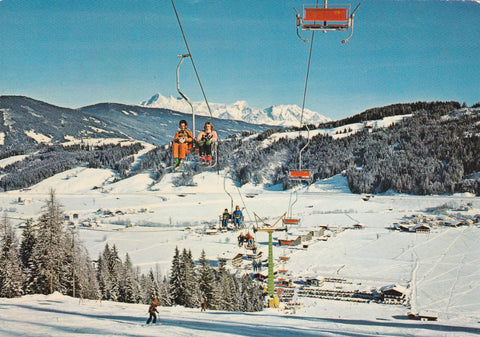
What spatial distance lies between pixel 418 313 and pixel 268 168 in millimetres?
108469

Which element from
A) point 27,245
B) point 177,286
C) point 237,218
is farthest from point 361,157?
point 237,218

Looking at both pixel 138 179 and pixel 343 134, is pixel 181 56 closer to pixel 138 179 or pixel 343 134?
pixel 138 179

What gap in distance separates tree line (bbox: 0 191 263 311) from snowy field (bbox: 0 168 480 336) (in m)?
3.32

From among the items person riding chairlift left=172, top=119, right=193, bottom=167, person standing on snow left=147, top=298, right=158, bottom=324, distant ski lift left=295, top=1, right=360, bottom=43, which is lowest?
person standing on snow left=147, top=298, right=158, bottom=324

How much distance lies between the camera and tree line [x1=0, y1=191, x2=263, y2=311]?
28.3 metres

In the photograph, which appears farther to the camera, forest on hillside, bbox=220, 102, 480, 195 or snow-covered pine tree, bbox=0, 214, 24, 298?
forest on hillside, bbox=220, 102, 480, 195

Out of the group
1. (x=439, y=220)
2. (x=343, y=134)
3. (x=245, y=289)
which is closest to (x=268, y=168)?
(x=343, y=134)

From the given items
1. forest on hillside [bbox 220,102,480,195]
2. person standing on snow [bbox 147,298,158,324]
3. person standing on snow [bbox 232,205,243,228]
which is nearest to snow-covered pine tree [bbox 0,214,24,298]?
person standing on snow [bbox 147,298,158,324]

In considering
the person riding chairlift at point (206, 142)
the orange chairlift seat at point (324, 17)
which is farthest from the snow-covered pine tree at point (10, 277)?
the orange chairlift seat at point (324, 17)

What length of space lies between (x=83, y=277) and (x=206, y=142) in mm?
24846

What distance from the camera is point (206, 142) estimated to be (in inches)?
452

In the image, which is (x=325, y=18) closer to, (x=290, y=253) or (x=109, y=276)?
(x=109, y=276)

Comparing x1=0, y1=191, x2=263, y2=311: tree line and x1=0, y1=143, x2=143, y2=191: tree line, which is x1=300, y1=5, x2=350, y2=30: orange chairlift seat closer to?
x1=0, y1=191, x2=263, y2=311: tree line

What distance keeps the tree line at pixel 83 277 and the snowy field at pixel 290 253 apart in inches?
131
